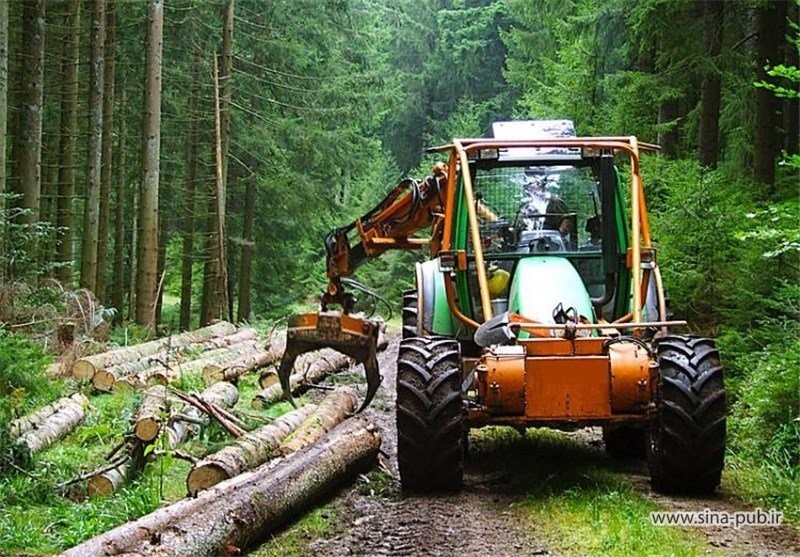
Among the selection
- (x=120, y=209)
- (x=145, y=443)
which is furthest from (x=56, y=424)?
(x=120, y=209)

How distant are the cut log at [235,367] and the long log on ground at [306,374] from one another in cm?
47

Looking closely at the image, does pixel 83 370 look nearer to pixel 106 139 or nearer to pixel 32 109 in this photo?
pixel 32 109

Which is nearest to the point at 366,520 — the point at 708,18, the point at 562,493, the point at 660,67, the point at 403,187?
the point at 562,493

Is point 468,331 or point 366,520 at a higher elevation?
point 468,331

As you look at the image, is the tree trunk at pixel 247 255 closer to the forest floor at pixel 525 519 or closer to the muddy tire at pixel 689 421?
the forest floor at pixel 525 519

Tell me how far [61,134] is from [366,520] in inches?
570

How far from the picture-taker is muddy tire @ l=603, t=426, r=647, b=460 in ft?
27.0

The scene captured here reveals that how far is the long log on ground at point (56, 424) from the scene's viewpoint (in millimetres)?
8685

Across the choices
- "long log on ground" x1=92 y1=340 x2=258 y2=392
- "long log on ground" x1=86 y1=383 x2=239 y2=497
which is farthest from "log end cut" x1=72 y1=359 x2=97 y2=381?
"long log on ground" x1=86 y1=383 x2=239 y2=497

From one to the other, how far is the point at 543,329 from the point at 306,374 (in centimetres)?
614

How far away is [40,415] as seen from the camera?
955 cm

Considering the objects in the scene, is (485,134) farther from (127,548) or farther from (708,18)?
(127,548)

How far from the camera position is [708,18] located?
46.6ft

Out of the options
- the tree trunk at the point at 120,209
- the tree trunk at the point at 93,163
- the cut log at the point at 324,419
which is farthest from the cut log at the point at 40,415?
the tree trunk at the point at 120,209
